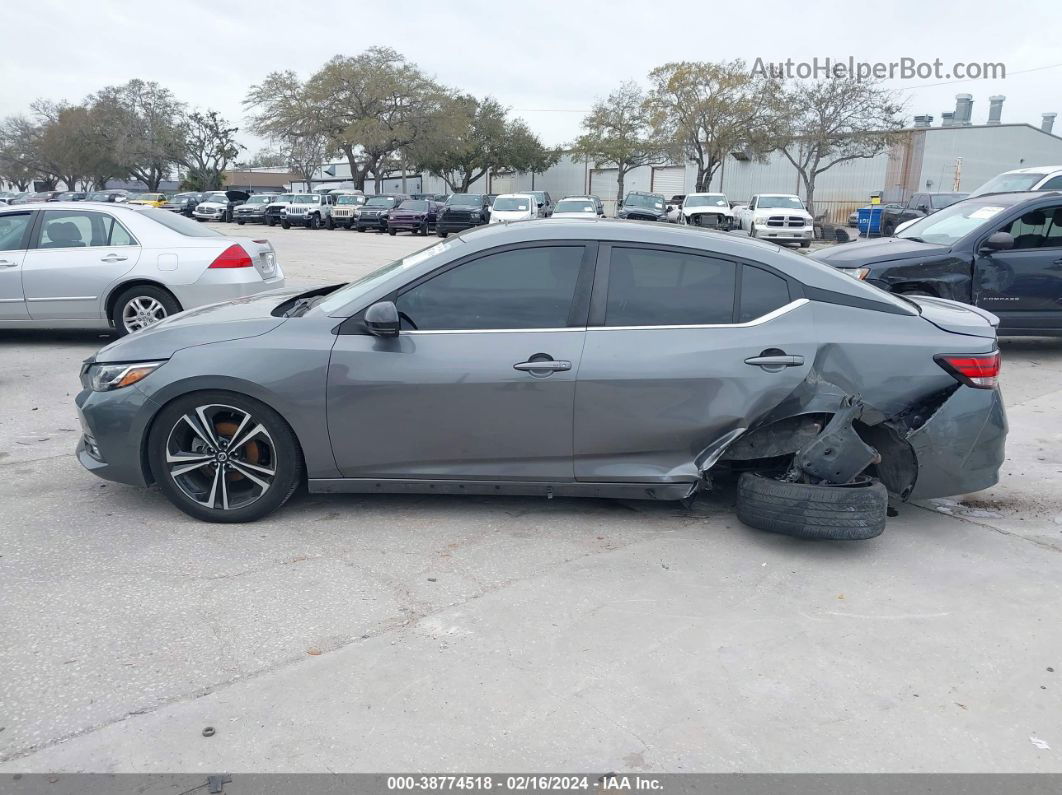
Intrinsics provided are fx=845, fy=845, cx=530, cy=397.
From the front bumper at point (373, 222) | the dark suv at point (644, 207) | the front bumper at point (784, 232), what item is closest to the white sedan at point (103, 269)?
the front bumper at point (784, 232)

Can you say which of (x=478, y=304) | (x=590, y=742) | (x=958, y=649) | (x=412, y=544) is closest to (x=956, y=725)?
(x=958, y=649)

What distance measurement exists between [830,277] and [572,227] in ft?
4.54

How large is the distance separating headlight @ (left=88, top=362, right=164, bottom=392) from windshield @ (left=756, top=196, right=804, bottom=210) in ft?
78.8

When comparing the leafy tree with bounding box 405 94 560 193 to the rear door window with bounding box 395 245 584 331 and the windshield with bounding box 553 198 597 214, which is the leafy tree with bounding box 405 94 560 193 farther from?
the rear door window with bounding box 395 245 584 331

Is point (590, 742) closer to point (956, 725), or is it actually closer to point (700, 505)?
point (956, 725)

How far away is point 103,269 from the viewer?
8477 millimetres

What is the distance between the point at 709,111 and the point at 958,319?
41.2 metres

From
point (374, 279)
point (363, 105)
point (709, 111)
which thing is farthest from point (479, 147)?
point (374, 279)

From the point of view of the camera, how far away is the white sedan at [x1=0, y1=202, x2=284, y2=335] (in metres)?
8.49


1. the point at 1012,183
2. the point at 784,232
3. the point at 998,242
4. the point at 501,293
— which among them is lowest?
the point at 784,232

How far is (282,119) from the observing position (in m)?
56.1

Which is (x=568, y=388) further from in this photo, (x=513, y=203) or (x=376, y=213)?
(x=376, y=213)
